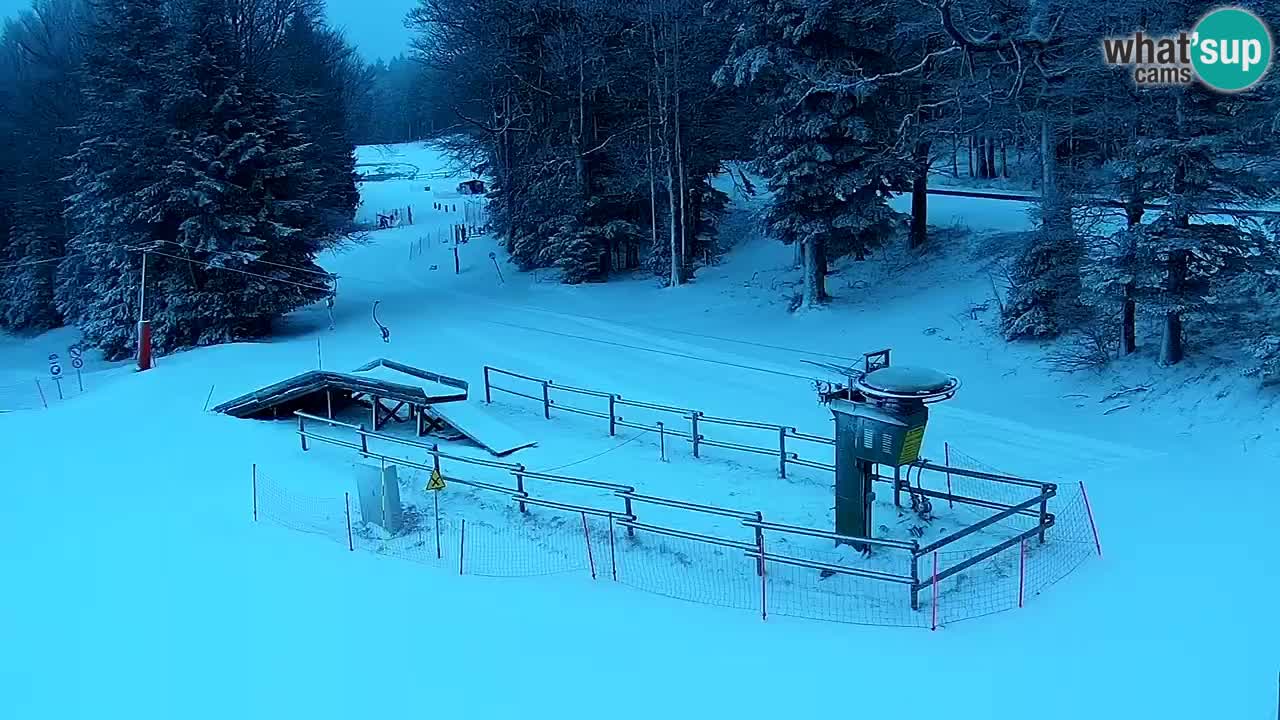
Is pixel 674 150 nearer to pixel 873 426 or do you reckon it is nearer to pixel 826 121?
pixel 826 121

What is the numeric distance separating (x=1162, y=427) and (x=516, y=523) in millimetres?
9720

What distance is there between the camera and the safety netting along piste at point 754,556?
32.4 ft

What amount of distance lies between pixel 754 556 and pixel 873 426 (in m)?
1.83

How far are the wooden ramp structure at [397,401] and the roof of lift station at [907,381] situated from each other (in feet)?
22.9

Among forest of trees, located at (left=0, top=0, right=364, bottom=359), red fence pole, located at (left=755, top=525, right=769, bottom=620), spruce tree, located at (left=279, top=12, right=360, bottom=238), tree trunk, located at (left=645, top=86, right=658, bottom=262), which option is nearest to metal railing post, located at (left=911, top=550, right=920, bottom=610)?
red fence pole, located at (left=755, top=525, right=769, bottom=620)

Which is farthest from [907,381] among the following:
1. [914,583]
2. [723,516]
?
[723,516]

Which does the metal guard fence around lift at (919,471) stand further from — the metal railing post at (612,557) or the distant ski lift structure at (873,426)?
the metal railing post at (612,557)

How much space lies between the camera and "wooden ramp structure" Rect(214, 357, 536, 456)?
16.6m

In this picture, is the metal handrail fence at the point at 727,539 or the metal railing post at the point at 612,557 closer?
the metal handrail fence at the point at 727,539

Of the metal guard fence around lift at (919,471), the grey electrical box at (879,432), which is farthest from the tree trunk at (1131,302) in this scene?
the grey electrical box at (879,432)

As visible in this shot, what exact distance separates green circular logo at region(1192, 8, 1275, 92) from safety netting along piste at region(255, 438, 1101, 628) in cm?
735

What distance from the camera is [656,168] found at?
32219mm

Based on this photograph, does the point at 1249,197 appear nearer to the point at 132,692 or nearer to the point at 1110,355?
the point at 1110,355

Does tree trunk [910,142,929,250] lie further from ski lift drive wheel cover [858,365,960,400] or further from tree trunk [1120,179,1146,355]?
ski lift drive wheel cover [858,365,960,400]
